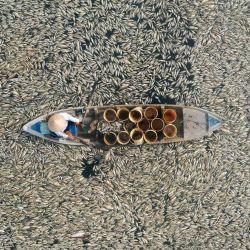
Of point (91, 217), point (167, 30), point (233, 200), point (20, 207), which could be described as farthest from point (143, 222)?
point (167, 30)

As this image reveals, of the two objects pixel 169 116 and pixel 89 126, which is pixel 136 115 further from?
pixel 89 126

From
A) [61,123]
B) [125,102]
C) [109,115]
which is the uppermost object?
[125,102]

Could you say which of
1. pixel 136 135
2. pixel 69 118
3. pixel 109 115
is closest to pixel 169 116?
pixel 136 135

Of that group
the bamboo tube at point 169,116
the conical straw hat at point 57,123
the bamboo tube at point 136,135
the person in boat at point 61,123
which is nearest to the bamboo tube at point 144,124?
the bamboo tube at point 136,135

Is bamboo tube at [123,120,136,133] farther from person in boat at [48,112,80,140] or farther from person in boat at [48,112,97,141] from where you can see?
person in boat at [48,112,80,140]

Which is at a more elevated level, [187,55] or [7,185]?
[187,55]

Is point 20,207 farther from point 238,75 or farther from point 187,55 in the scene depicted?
point 238,75
